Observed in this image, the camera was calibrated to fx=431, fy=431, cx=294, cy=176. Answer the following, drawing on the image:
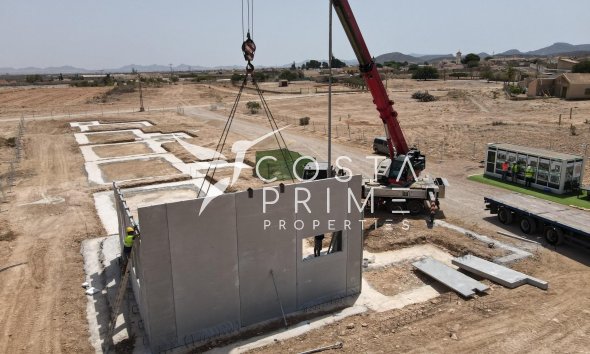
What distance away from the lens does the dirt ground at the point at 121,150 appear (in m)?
33.8

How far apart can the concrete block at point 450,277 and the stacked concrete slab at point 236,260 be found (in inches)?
117

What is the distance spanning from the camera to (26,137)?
40.4m

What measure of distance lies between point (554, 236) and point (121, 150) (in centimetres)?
3063

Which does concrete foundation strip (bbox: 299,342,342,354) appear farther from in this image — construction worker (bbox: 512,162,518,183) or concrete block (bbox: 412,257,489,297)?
construction worker (bbox: 512,162,518,183)

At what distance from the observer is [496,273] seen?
44.9ft

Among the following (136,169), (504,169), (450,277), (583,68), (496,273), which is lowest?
(450,277)

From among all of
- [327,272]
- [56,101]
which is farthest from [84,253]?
[56,101]

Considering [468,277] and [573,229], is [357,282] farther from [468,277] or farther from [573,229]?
[573,229]

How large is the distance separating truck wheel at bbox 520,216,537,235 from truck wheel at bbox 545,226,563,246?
0.65 meters

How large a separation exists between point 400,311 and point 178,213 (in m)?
6.67

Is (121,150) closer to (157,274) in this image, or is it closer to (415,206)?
(415,206)

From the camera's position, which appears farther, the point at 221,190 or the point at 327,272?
the point at 221,190

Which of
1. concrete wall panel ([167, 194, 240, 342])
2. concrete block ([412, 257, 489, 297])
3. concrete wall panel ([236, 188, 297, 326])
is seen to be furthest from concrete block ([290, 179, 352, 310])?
concrete block ([412, 257, 489, 297])

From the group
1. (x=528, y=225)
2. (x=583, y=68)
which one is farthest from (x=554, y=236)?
(x=583, y=68)
